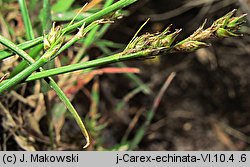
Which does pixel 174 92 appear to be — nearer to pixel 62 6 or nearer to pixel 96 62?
pixel 62 6

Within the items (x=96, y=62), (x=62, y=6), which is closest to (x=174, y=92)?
(x=62, y=6)

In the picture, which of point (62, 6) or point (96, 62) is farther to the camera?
point (62, 6)

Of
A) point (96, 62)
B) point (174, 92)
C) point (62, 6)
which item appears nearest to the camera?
point (96, 62)

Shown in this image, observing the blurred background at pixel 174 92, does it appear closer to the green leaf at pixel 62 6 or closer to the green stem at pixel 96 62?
the green leaf at pixel 62 6

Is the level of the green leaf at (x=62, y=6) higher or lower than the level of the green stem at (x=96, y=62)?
lower

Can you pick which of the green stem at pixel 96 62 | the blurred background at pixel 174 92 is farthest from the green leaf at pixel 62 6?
the green stem at pixel 96 62

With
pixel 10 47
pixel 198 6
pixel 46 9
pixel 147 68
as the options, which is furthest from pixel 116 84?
pixel 10 47

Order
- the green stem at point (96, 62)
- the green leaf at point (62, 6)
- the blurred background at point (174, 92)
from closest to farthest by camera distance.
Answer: the green stem at point (96, 62)
the green leaf at point (62, 6)
the blurred background at point (174, 92)

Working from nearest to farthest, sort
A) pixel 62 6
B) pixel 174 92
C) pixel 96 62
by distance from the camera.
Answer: pixel 96 62 → pixel 62 6 → pixel 174 92

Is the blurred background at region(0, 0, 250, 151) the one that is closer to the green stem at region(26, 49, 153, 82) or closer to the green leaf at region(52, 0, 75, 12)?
the green leaf at region(52, 0, 75, 12)

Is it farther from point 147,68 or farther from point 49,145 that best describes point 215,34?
point 147,68

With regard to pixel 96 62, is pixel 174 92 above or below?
below
